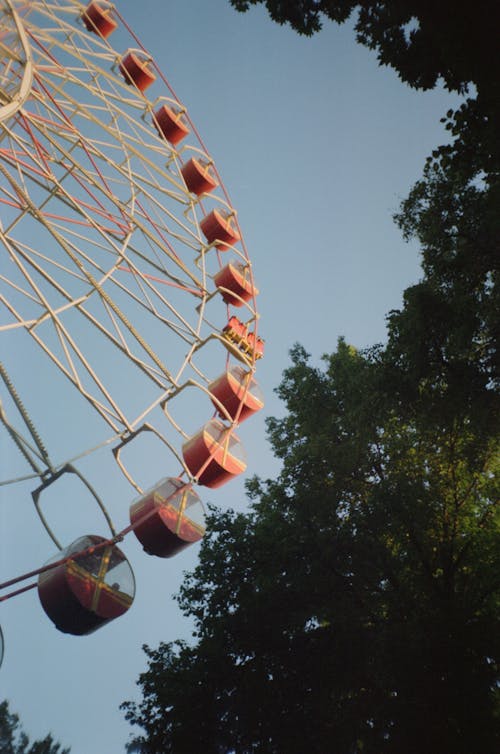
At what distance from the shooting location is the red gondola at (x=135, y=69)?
11117 millimetres

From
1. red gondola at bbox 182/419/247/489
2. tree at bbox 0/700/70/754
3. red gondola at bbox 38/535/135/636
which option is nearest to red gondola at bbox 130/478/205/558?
red gondola at bbox 38/535/135/636

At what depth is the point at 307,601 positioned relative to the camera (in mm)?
10789

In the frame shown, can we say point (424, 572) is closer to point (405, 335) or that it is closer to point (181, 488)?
point (405, 335)

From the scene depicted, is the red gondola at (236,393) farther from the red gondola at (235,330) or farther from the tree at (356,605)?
the tree at (356,605)

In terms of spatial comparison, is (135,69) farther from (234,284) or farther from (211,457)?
(211,457)

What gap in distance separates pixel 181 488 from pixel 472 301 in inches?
212

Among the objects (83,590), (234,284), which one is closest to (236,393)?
(234,284)

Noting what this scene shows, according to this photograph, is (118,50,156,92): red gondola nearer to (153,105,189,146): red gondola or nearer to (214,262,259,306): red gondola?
(153,105,189,146): red gondola

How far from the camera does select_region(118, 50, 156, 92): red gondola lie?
11117 mm

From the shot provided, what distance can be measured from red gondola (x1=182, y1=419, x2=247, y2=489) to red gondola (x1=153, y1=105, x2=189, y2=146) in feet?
23.4

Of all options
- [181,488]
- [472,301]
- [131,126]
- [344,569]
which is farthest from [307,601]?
[131,126]

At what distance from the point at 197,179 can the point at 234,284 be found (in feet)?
8.78

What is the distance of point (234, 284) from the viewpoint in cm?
1051

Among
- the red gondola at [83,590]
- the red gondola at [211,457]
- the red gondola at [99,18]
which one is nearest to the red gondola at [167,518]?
the red gondola at [83,590]
